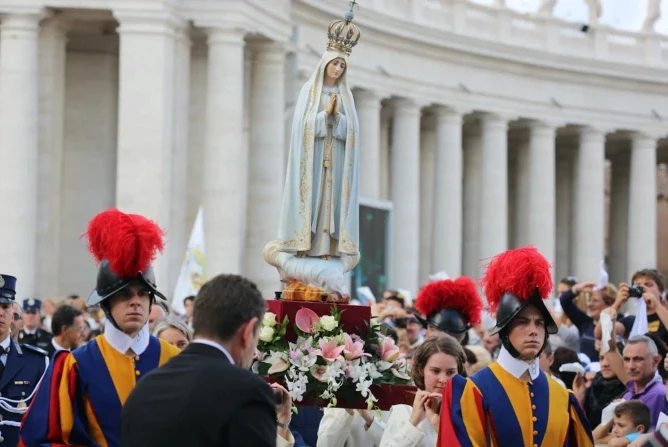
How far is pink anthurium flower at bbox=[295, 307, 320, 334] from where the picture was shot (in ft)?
50.3

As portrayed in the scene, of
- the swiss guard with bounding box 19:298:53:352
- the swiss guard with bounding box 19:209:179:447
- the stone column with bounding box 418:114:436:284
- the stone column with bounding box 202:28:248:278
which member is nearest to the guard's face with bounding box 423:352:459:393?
the swiss guard with bounding box 19:209:179:447

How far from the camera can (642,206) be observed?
83.9 m

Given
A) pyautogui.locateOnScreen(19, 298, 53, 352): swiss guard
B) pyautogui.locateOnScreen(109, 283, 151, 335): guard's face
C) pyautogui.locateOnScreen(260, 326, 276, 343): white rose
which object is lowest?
pyautogui.locateOnScreen(19, 298, 53, 352): swiss guard

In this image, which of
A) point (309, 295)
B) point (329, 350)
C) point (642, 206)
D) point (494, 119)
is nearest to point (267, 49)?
point (494, 119)

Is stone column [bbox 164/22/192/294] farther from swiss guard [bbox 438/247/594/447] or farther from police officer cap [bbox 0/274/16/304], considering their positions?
swiss guard [bbox 438/247/594/447]

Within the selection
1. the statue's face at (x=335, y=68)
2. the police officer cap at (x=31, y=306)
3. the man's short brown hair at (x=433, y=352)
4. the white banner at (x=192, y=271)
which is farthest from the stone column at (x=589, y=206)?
the man's short brown hair at (x=433, y=352)

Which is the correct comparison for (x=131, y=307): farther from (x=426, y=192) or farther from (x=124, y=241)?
(x=426, y=192)

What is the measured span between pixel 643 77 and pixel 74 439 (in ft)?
249

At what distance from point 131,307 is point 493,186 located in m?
65.6

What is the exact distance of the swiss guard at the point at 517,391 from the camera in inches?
457

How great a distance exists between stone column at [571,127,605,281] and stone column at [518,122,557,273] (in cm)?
223

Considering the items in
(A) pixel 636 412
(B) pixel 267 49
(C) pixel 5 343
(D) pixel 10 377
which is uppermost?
(B) pixel 267 49

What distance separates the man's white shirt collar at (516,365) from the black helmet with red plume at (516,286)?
0.05m

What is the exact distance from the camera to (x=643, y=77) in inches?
3317
